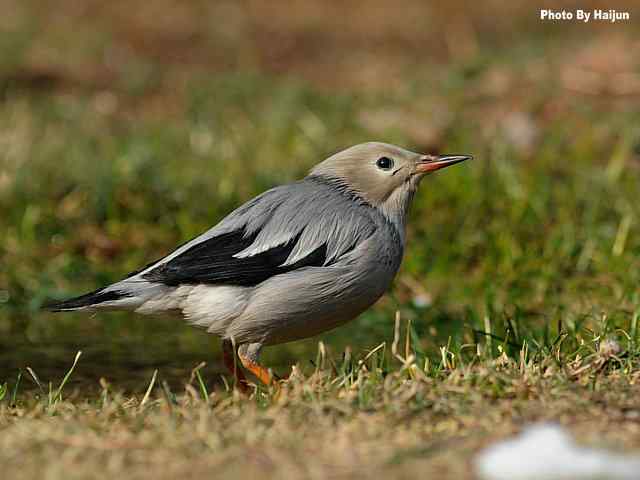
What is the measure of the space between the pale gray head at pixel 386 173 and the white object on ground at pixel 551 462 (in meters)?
2.10

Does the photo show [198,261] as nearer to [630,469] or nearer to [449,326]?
[449,326]

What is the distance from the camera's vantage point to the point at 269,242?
14.7 ft

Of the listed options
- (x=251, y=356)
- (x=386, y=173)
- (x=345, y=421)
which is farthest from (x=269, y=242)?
(x=345, y=421)

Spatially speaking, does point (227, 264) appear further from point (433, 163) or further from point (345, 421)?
point (345, 421)

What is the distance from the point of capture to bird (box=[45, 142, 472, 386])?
438 centimetres

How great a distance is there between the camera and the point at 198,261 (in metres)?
4.42

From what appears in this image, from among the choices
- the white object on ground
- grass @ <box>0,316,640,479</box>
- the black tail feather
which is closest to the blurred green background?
the black tail feather

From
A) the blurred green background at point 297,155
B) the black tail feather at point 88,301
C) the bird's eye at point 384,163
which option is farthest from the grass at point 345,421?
the bird's eye at point 384,163

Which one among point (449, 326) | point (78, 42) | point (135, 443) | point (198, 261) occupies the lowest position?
point (449, 326)

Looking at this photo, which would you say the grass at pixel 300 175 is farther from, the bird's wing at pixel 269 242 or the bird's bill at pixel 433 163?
the bird's bill at pixel 433 163

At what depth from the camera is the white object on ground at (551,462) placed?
2.64 meters

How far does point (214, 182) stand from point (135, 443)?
13.7 ft

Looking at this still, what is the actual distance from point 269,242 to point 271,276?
14 cm

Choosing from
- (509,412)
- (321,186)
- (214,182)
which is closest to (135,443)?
(509,412)
